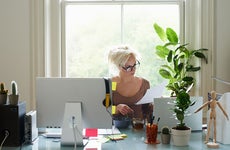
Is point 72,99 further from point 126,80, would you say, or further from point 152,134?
point 126,80

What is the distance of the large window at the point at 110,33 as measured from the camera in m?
3.75

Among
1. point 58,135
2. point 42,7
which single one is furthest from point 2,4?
point 58,135

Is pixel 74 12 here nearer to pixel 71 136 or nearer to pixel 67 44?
pixel 67 44

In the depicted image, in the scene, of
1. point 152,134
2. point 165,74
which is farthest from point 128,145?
point 165,74

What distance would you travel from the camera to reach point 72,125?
1.85 meters

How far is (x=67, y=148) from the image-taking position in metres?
1.82

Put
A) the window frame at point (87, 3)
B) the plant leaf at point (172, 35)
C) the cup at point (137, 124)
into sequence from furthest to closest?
the window frame at point (87, 3) → the plant leaf at point (172, 35) → the cup at point (137, 124)

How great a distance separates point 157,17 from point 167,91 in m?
0.89

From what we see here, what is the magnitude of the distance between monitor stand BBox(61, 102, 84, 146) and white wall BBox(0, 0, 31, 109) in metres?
1.64

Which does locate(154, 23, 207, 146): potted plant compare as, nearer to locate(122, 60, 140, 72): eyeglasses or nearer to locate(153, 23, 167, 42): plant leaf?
locate(153, 23, 167, 42): plant leaf

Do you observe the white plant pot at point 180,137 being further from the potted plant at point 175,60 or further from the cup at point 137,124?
the potted plant at point 175,60

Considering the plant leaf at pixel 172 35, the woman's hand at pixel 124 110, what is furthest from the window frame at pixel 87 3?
the woman's hand at pixel 124 110

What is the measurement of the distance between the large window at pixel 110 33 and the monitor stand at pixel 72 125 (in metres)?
1.89

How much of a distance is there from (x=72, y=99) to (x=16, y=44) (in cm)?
176
